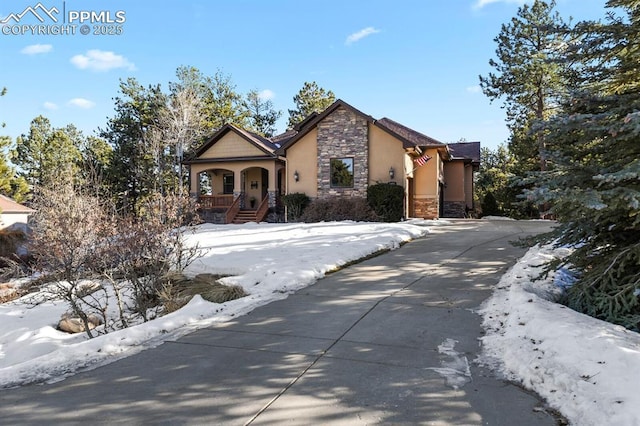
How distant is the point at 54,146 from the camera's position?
3206cm

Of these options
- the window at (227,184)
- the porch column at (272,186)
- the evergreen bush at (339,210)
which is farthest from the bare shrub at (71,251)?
the window at (227,184)

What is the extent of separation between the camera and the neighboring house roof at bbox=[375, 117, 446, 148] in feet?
64.7

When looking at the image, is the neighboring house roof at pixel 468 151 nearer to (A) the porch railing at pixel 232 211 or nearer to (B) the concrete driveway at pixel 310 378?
(A) the porch railing at pixel 232 211

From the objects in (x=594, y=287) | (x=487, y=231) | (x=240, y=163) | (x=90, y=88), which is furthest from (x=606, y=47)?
(x=90, y=88)

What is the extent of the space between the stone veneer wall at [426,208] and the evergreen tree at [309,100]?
2122cm

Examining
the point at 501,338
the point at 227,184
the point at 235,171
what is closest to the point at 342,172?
the point at 235,171

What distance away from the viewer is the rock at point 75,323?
25.8 ft

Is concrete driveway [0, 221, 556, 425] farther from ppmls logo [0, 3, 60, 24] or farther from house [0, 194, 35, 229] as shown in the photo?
house [0, 194, 35, 229]

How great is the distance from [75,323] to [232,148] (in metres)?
17.8

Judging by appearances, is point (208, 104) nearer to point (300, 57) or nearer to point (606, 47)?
point (300, 57)

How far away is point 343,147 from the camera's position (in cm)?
2064

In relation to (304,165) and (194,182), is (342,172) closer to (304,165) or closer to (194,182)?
(304,165)

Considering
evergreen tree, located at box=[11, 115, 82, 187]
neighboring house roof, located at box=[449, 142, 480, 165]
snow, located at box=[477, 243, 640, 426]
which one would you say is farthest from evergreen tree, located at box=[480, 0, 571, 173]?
evergreen tree, located at box=[11, 115, 82, 187]

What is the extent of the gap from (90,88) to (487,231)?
21.2m
